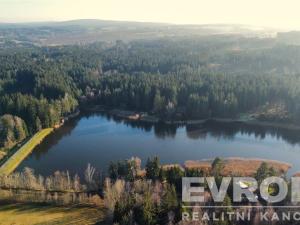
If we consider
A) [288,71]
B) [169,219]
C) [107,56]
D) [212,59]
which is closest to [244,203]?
[169,219]

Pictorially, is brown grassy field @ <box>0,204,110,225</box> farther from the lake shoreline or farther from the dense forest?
the lake shoreline

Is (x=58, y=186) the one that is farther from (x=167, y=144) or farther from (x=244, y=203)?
(x=167, y=144)

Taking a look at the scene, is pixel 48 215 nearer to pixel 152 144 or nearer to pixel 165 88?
pixel 152 144

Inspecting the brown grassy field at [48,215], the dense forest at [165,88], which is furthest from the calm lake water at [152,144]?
the brown grassy field at [48,215]

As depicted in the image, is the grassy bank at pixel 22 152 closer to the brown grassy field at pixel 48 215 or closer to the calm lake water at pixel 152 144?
the calm lake water at pixel 152 144

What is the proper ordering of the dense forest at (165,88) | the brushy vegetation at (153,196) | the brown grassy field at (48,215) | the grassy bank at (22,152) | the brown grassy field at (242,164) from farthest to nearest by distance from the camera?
the dense forest at (165,88) < the grassy bank at (22,152) < the brown grassy field at (242,164) < the brown grassy field at (48,215) < the brushy vegetation at (153,196)

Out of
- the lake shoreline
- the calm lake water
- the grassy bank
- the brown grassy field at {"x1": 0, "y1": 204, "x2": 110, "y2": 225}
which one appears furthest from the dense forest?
the brown grassy field at {"x1": 0, "y1": 204, "x2": 110, "y2": 225}
